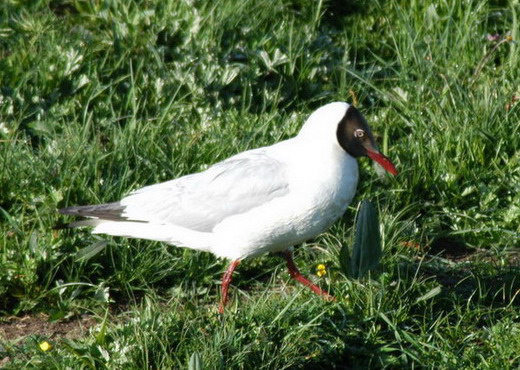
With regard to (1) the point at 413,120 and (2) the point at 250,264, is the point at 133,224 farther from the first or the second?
(1) the point at 413,120

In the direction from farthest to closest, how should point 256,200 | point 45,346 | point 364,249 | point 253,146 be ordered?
point 253,146, point 256,200, point 364,249, point 45,346

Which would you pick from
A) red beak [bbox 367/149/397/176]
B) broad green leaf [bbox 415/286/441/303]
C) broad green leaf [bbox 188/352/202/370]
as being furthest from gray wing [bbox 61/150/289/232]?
broad green leaf [bbox 188/352/202/370]

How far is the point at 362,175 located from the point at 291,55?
113cm

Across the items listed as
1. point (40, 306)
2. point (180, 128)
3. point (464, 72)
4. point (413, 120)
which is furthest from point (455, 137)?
point (40, 306)

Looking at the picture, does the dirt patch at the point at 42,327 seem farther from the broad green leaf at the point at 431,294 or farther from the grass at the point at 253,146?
the broad green leaf at the point at 431,294

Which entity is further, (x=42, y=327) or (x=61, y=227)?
(x=61, y=227)

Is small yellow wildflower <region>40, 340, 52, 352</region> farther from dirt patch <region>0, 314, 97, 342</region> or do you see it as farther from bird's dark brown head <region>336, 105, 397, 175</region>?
bird's dark brown head <region>336, 105, 397, 175</region>

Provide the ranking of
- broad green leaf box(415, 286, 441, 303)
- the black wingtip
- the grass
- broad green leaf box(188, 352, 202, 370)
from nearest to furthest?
1. broad green leaf box(188, 352, 202, 370)
2. the grass
3. broad green leaf box(415, 286, 441, 303)
4. the black wingtip

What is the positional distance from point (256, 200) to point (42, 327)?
3.87 ft

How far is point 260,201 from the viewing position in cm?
498

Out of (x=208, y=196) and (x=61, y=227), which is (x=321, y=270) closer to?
(x=208, y=196)

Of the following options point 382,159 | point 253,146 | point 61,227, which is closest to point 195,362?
point 61,227

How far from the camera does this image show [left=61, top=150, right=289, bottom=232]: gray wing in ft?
16.4

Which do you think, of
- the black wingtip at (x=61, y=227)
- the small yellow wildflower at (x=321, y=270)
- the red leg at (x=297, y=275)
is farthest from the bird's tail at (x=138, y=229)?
the small yellow wildflower at (x=321, y=270)
